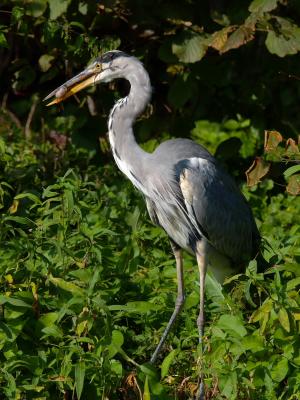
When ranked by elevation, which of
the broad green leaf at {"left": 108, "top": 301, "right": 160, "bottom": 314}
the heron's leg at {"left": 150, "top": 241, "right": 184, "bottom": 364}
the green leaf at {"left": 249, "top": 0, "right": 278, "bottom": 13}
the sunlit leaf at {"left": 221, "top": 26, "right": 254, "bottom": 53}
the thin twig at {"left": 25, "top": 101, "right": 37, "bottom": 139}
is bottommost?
the thin twig at {"left": 25, "top": 101, "right": 37, "bottom": 139}

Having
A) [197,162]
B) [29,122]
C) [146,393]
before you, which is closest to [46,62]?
[29,122]

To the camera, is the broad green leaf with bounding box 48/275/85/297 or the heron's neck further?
the heron's neck

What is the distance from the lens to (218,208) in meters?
4.76

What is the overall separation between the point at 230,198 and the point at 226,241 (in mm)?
222

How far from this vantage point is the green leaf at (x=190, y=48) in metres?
5.71

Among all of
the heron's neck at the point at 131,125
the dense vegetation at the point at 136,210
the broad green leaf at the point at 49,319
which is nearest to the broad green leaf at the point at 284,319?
the dense vegetation at the point at 136,210

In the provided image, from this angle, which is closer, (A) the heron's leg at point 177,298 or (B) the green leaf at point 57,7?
(A) the heron's leg at point 177,298

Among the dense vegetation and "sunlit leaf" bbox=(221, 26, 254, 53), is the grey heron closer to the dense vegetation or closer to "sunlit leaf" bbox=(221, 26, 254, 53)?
the dense vegetation

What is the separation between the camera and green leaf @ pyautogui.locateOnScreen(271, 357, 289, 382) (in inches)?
147

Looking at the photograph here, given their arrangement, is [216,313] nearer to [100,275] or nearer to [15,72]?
[100,275]

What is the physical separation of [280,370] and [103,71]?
74.4 inches

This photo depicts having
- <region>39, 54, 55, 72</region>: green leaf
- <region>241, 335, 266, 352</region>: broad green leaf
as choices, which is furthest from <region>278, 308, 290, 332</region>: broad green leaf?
<region>39, 54, 55, 72</region>: green leaf

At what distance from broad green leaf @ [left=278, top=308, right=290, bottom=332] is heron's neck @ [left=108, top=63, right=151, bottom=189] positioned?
1.23 meters

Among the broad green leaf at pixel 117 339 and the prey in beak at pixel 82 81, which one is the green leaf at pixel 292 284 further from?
the prey in beak at pixel 82 81
